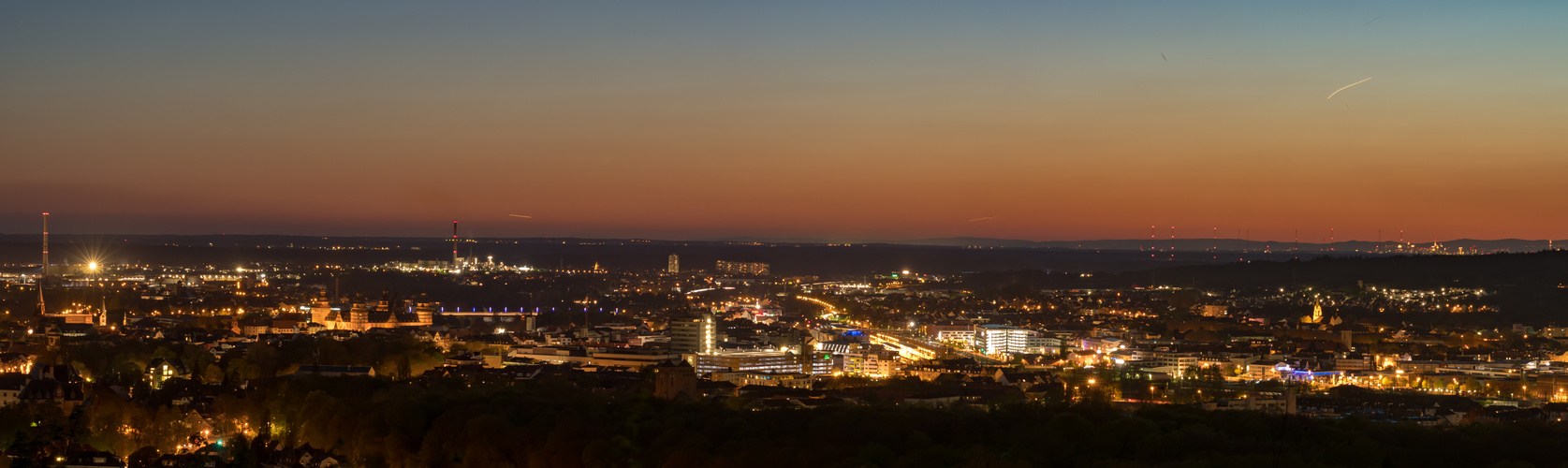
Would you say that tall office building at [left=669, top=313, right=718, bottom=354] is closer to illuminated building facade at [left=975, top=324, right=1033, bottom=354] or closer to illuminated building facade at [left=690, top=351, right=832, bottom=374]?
illuminated building facade at [left=690, top=351, right=832, bottom=374]

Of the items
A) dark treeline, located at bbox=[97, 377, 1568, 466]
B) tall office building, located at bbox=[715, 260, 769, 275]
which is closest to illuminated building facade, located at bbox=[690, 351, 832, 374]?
dark treeline, located at bbox=[97, 377, 1568, 466]

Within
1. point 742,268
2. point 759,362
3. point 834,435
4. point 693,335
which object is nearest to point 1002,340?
point 693,335

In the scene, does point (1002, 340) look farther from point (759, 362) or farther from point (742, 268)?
point (742, 268)

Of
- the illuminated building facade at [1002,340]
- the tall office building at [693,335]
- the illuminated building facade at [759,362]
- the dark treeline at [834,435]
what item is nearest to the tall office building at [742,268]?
the illuminated building facade at [1002,340]

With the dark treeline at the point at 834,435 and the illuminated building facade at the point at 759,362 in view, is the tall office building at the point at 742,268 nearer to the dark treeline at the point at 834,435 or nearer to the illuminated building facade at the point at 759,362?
the illuminated building facade at the point at 759,362

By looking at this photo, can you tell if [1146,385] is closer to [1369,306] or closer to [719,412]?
[719,412]

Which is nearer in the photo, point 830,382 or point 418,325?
point 830,382

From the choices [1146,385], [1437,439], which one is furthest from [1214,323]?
[1437,439]

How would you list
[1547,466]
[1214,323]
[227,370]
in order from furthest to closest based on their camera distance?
[1214,323], [227,370], [1547,466]
